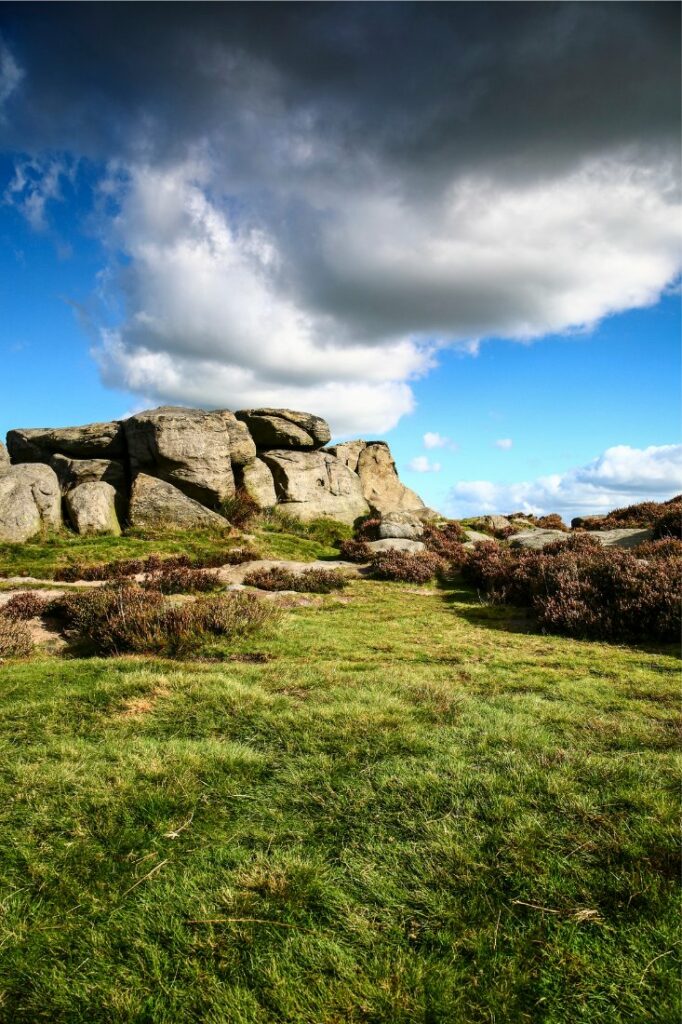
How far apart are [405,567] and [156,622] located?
8416 mm

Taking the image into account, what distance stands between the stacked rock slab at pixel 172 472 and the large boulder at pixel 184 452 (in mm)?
42

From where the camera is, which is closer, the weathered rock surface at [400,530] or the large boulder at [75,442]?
the weathered rock surface at [400,530]

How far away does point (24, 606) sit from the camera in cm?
997

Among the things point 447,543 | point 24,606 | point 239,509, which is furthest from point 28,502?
point 447,543

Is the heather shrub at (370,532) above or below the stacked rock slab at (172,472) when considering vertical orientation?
below

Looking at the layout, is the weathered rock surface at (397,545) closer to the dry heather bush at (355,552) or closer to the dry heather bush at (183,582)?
the dry heather bush at (355,552)

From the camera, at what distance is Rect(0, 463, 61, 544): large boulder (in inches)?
728

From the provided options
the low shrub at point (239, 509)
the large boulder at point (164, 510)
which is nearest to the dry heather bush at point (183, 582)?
the large boulder at point (164, 510)

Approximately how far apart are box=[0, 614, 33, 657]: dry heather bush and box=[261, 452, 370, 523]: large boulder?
17743mm

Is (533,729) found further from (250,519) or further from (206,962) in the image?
(250,519)

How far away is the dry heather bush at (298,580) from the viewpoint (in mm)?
13109

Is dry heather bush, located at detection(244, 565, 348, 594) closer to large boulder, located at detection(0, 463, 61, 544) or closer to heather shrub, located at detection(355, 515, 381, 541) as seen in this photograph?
heather shrub, located at detection(355, 515, 381, 541)

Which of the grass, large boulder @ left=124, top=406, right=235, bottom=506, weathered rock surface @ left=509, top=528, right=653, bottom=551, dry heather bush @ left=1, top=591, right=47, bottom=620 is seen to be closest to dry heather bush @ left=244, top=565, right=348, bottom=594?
the grass

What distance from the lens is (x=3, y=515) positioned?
1866 cm
